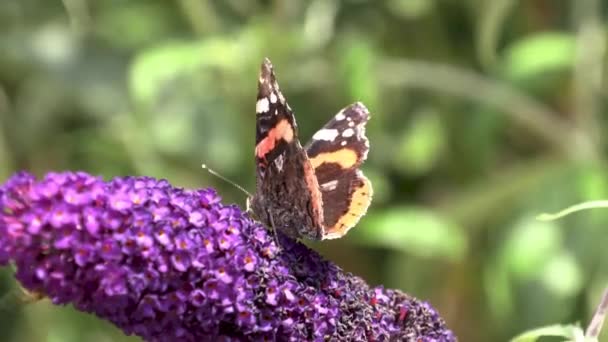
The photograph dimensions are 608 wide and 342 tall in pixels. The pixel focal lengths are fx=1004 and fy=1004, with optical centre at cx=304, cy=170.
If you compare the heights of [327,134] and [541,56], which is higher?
[541,56]

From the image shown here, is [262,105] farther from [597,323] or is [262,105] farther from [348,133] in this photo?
[597,323]

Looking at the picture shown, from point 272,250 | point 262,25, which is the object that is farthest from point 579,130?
point 272,250

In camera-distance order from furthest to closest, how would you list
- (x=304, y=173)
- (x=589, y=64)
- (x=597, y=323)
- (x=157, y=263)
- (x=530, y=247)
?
1. (x=589, y=64)
2. (x=530, y=247)
3. (x=304, y=173)
4. (x=597, y=323)
5. (x=157, y=263)

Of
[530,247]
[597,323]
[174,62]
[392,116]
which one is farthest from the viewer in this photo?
[392,116]

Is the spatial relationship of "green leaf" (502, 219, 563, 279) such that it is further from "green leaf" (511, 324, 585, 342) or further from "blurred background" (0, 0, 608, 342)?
"green leaf" (511, 324, 585, 342)

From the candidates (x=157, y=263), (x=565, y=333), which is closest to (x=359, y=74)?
(x=565, y=333)

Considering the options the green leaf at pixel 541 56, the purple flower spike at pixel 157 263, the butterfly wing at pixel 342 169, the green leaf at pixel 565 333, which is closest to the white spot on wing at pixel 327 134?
the butterfly wing at pixel 342 169
